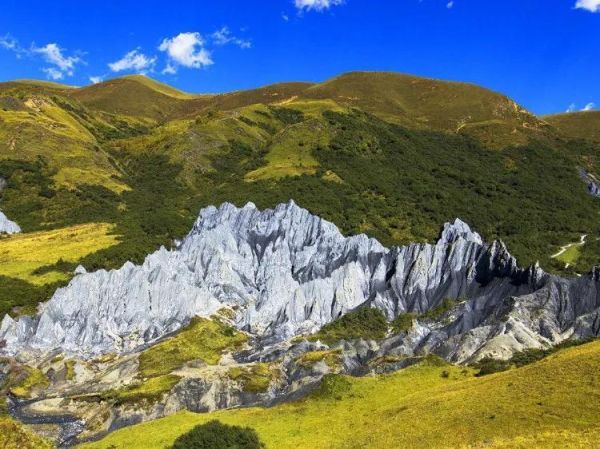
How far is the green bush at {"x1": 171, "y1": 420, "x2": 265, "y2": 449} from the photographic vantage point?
2045 inches

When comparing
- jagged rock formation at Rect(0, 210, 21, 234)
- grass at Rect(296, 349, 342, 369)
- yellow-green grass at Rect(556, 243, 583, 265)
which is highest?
jagged rock formation at Rect(0, 210, 21, 234)

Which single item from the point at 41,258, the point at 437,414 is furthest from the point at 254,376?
the point at 41,258

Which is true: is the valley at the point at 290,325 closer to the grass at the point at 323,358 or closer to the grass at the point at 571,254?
the grass at the point at 323,358

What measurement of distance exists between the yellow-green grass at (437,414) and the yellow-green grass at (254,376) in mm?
22130

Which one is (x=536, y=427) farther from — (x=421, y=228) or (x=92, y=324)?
(x=421, y=228)

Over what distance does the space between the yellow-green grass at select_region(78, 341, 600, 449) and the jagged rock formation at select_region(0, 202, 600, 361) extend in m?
32.3

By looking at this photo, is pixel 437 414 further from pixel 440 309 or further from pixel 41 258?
pixel 41 258

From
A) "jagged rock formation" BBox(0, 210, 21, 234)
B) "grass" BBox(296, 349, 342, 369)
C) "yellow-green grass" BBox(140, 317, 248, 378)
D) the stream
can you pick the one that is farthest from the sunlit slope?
"grass" BBox(296, 349, 342, 369)

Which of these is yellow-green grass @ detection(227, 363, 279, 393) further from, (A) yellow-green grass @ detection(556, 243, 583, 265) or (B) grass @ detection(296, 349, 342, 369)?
(A) yellow-green grass @ detection(556, 243, 583, 265)

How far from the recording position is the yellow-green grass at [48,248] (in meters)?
148

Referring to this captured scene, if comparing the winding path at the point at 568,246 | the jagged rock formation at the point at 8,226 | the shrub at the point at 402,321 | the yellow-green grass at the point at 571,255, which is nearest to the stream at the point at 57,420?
the shrub at the point at 402,321

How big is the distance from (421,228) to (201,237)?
226ft

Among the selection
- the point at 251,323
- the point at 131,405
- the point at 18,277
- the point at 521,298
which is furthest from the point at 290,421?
the point at 18,277

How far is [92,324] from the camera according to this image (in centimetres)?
13150
